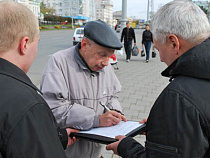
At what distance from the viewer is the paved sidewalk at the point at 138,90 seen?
484cm

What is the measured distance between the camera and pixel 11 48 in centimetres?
104

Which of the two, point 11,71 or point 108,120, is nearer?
point 11,71

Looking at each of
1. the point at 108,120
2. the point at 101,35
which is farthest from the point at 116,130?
the point at 101,35

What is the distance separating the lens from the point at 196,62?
1.10 m

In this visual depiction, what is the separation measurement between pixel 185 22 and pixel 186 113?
1.54 feet

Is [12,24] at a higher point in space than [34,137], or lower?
higher

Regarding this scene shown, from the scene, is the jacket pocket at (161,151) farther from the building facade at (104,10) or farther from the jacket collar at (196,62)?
the building facade at (104,10)

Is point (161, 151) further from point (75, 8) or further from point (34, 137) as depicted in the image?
point (75, 8)

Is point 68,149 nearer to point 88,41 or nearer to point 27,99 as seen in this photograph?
point 88,41

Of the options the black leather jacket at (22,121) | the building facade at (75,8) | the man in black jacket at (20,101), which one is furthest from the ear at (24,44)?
the building facade at (75,8)

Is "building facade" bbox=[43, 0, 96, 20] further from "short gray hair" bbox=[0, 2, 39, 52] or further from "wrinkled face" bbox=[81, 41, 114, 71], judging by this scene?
"short gray hair" bbox=[0, 2, 39, 52]

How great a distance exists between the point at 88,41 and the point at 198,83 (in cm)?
105

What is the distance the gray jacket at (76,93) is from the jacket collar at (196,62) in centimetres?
91

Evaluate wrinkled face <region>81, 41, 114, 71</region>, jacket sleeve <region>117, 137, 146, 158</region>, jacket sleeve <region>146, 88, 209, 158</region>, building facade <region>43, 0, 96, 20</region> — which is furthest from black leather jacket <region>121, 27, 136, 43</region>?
building facade <region>43, 0, 96, 20</region>
